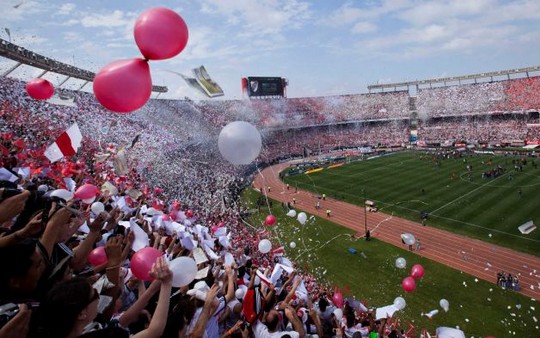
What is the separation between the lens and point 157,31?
14.6ft

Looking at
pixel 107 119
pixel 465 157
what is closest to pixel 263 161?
pixel 107 119

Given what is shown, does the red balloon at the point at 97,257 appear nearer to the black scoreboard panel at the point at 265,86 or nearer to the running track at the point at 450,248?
the running track at the point at 450,248

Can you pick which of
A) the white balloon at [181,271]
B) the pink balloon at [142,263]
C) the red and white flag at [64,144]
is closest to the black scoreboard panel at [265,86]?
→ the red and white flag at [64,144]

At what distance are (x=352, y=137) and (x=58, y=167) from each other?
65079 millimetres

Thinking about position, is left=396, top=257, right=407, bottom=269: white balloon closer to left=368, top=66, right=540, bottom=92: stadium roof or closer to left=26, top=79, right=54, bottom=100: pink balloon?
left=26, top=79, right=54, bottom=100: pink balloon

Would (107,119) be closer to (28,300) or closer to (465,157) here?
(28,300)

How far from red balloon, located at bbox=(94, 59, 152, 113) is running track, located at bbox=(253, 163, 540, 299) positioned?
37.7 feet

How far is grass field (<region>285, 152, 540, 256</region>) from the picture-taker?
2295 cm

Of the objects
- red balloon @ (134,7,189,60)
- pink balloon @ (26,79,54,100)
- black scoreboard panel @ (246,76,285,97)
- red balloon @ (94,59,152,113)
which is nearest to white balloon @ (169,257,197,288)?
red balloon @ (94,59,152,113)

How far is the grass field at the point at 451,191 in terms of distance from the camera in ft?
75.3

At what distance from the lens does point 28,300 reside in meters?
2.72

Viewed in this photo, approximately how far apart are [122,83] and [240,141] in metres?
2.92

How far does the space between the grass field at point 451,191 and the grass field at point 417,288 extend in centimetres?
563

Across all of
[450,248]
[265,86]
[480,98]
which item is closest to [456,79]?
[480,98]
